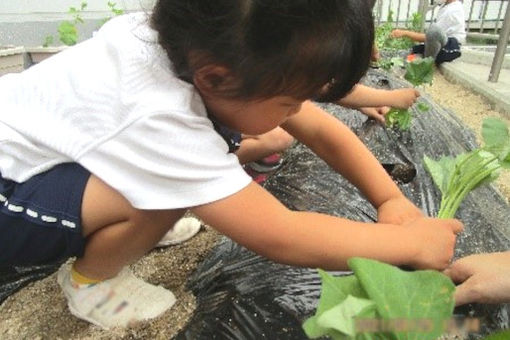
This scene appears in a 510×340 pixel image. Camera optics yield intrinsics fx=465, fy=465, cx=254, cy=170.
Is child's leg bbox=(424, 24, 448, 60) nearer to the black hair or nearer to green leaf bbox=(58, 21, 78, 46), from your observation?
green leaf bbox=(58, 21, 78, 46)

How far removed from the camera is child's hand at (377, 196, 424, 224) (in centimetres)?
78

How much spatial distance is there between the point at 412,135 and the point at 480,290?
87 cm

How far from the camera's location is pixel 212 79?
2.08 ft

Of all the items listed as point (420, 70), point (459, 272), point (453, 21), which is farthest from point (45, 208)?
point (453, 21)

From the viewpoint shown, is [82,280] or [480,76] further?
[480,76]

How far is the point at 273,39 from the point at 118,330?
0.55 m

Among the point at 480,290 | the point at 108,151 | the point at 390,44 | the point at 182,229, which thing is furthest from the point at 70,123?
the point at 390,44

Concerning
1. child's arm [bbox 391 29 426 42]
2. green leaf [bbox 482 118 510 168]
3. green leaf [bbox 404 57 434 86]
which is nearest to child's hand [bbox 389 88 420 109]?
green leaf [bbox 404 57 434 86]

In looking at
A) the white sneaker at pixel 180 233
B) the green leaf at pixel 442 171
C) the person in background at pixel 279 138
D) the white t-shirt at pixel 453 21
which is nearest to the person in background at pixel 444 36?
the white t-shirt at pixel 453 21

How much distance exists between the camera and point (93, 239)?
77 centimetres

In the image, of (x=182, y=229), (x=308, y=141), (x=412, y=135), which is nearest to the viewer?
(x=308, y=141)

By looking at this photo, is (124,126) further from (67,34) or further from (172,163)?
(67,34)

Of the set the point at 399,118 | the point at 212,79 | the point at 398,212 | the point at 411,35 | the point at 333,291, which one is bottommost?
the point at 411,35

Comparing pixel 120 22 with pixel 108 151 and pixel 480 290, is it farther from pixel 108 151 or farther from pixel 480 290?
pixel 480 290
